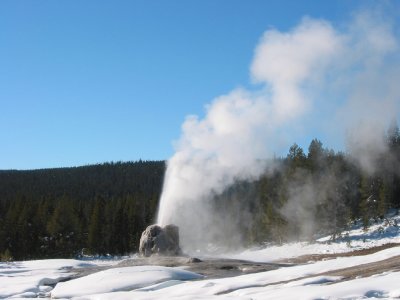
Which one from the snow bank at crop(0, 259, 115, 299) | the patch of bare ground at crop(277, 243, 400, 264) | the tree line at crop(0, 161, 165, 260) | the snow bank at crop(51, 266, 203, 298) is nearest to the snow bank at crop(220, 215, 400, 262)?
the patch of bare ground at crop(277, 243, 400, 264)

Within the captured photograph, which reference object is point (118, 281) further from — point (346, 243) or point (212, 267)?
point (346, 243)

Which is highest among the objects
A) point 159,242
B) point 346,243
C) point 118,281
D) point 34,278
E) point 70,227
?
point 70,227

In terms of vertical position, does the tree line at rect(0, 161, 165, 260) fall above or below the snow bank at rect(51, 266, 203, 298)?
above

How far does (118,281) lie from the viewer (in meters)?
21.3

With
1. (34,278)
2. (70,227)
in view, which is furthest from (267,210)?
(34,278)

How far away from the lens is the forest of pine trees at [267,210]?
5741 cm

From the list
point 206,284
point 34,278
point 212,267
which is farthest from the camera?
point 212,267

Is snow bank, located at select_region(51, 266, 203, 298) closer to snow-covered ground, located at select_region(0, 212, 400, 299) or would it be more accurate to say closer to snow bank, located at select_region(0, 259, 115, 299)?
snow-covered ground, located at select_region(0, 212, 400, 299)

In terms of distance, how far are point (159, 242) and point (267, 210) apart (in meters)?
23.9

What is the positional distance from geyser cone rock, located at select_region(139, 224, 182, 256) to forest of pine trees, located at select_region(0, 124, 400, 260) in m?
19.8

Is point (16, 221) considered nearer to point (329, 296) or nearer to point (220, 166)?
point (220, 166)

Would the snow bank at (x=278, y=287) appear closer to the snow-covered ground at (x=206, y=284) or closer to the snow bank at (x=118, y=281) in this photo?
the snow-covered ground at (x=206, y=284)

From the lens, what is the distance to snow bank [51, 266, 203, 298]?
2047 centimetres

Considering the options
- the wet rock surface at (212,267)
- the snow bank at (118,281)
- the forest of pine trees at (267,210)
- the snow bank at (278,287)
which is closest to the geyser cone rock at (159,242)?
the wet rock surface at (212,267)
